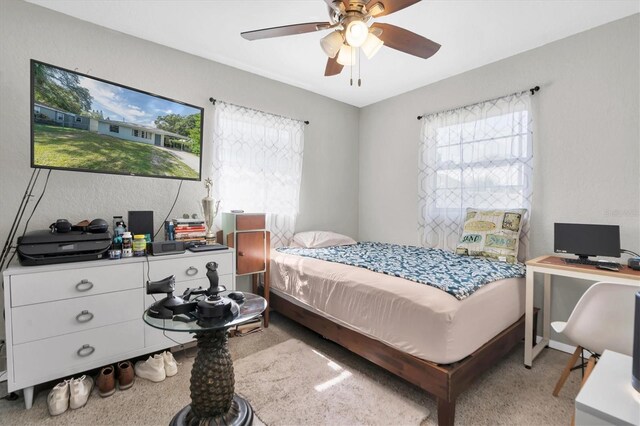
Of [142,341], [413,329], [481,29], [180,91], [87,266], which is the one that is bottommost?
[142,341]

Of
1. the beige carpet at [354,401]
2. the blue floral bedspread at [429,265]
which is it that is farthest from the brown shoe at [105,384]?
the blue floral bedspread at [429,265]

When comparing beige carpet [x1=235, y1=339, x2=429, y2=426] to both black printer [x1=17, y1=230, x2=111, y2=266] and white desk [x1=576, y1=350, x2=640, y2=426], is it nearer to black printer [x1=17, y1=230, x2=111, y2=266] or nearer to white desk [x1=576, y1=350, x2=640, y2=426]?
white desk [x1=576, y1=350, x2=640, y2=426]

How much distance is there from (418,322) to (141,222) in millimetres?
2163

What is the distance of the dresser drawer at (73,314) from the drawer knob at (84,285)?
0.19 feet

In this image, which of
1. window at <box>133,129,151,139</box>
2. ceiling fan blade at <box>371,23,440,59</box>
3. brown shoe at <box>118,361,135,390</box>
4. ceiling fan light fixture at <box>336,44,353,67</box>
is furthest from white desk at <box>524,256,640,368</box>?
window at <box>133,129,151,139</box>

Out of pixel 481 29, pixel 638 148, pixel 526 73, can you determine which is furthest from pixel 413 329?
pixel 526 73

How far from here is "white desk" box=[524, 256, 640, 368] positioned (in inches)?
69.5

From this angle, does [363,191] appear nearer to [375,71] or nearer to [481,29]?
[375,71]

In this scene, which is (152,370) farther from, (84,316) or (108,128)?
(108,128)

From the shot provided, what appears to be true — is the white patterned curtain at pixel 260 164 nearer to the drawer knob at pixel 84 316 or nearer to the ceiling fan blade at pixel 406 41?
the drawer knob at pixel 84 316

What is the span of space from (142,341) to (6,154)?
61.8 inches

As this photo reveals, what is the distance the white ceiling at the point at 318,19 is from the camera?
2.09 meters

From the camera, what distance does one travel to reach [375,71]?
3113mm

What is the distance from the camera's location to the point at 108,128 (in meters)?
2.28
